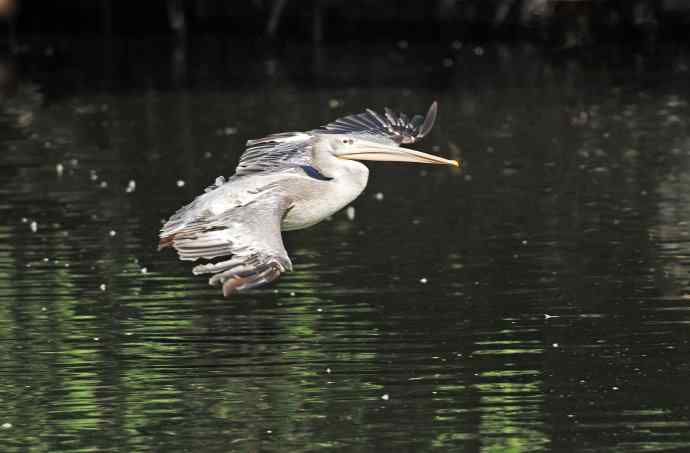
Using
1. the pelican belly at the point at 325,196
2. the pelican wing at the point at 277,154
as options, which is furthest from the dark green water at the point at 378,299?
the pelican wing at the point at 277,154

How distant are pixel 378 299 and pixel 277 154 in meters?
1.77

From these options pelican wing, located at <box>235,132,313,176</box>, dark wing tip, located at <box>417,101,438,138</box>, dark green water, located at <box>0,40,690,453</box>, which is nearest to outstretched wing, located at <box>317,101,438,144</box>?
dark wing tip, located at <box>417,101,438,138</box>

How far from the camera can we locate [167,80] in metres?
33.5

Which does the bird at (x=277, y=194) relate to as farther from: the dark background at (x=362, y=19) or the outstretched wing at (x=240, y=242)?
the dark background at (x=362, y=19)

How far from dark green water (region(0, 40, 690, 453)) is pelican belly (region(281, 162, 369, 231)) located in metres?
0.94

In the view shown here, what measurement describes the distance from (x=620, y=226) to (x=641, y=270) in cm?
213

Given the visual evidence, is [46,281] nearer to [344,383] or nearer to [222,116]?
[344,383]

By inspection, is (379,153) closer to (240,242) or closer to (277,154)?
(277,154)

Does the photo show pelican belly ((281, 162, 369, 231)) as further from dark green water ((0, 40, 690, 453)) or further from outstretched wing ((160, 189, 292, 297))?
dark green water ((0, 40, 690, 453))

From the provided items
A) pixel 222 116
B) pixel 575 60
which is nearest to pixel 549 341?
pixel 222 116

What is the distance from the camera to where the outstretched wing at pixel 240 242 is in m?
9.52

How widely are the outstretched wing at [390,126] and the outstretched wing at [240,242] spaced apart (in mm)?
1333

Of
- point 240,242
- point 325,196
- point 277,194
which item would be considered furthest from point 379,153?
point 240,242

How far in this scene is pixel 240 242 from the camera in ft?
33.1
